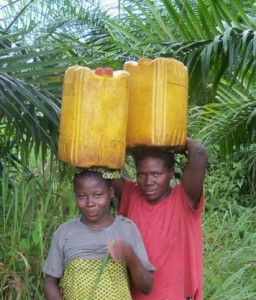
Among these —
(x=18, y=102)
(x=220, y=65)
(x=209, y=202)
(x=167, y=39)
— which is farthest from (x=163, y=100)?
(x=209, y=202)

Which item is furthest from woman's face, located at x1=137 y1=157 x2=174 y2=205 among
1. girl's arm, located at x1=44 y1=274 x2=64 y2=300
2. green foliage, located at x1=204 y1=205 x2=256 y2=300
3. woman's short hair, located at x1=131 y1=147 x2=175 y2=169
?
green foliage, located at x1=204 y1=205 x2=256 y2=300

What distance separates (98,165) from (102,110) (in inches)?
7.4

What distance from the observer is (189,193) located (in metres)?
2.30

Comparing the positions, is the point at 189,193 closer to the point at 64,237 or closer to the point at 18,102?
the point at 64,237

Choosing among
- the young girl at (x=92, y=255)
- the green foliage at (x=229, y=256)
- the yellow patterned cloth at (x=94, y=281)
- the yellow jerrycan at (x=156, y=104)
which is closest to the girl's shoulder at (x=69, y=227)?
the young girl at (x=92, y=255)

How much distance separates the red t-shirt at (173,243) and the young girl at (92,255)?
88mm

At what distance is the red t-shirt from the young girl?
0.29 feet

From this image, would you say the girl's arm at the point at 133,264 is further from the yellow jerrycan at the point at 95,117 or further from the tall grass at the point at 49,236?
the tall grass at the point at 49,236

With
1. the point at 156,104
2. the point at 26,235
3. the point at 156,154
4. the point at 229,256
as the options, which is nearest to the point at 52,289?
the point at 156,154

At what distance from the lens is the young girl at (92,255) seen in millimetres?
2156

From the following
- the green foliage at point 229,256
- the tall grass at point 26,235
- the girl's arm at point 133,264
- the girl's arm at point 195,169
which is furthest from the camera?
the green foliage at point 229,256

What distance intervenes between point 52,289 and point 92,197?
36 centimetres

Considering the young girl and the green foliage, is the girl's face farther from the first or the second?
the green foliage

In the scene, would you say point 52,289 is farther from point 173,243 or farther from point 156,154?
point 156,154
